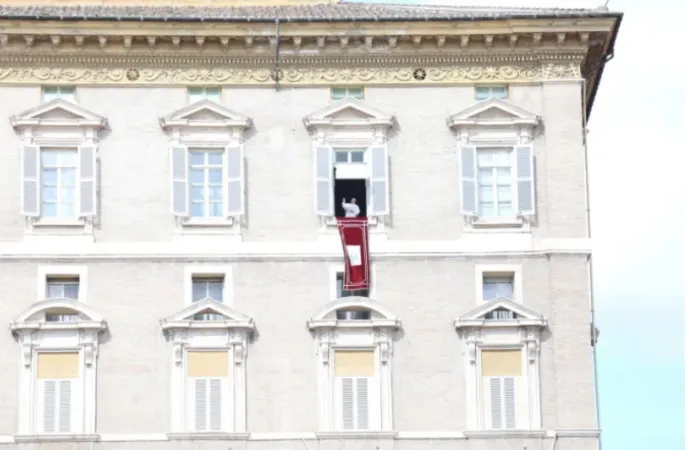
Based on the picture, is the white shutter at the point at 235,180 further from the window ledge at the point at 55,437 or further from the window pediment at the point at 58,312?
the window ledge at the point at 55,437

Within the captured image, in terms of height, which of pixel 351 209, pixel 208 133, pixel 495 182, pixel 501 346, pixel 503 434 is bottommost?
pixel 503 434

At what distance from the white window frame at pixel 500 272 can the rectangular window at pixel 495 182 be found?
1476 millimetres

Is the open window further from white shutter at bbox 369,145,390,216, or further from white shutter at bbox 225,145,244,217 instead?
white shutter at bbox 225,145,244,217

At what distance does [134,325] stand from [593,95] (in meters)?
16.0

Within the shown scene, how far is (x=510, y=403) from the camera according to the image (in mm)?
62281

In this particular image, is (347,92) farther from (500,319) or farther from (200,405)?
(200,405)

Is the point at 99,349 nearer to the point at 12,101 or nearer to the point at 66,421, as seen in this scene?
the point at 66,421

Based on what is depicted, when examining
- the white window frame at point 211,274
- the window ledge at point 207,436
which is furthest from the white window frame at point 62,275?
the window ledge at point 207,436

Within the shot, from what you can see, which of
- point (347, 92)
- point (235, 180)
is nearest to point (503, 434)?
A: point (235, 180)

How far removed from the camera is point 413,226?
63.6 m

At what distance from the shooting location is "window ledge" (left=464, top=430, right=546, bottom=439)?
6188 cm

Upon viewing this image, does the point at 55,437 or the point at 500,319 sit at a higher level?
the point at 500,319

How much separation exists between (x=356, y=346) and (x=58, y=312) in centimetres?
805

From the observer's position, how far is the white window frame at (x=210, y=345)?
61.9 metres
